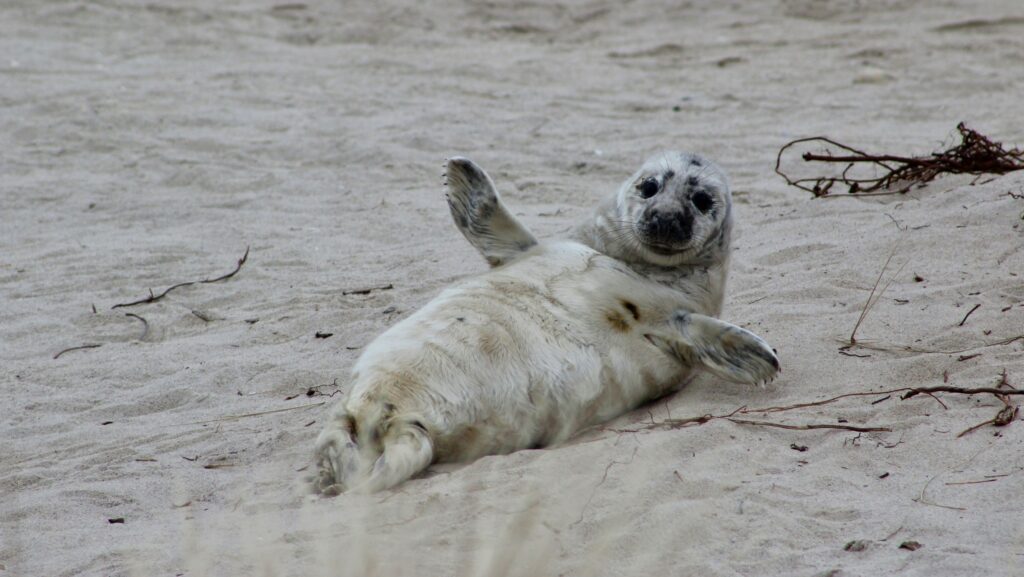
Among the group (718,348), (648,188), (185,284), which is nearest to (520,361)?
(718,348)

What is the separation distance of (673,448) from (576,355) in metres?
0.50

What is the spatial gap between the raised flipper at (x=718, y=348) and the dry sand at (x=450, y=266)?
124 millimetres

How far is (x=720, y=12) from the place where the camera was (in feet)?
37.4

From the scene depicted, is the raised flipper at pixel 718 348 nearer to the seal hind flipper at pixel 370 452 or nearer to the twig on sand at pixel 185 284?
the seal hind flipper at pixel 370 452

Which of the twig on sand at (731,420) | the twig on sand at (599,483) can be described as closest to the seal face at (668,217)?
the twig on sand at (731,420)

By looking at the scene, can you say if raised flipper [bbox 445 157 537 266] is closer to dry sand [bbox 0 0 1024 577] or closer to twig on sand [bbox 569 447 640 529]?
dry sand [bbox 0 0 1024 577]

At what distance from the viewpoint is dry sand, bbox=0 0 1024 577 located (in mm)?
3082

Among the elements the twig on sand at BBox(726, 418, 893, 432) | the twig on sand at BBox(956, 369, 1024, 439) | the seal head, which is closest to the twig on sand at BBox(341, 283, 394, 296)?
the seal head

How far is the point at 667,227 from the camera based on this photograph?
4.38 metres

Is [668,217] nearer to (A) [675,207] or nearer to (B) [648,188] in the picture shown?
(A) [675,207]

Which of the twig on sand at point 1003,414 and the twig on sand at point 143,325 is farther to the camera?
the twig on sand at point 143,325

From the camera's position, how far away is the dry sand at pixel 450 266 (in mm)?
3082

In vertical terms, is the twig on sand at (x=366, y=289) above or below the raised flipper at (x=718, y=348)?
below

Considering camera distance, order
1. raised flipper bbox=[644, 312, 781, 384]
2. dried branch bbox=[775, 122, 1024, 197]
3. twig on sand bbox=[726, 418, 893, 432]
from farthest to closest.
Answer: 1. dried branch bbox=[775, 122, 1024, 197]
2. raised flipper bbox=[644, 312, 781, 384]
3. twig on sand bbox=[726, 418, 893, 432]
